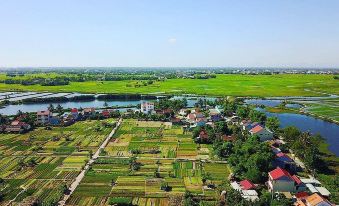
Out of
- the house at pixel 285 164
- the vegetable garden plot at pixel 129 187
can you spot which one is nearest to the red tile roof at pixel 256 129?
the house at pixel 285 164

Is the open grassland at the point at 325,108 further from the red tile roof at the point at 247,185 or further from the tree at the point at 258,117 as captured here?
the red tile roof at the point at 247,185

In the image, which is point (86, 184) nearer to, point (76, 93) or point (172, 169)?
point (172, 169)

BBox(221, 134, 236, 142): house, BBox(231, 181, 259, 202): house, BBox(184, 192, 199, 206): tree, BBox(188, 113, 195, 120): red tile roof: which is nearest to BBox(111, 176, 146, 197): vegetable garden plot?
BBox(184, 192, 199, 206): tree

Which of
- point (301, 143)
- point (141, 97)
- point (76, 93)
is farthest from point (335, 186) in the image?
point (76, 93)

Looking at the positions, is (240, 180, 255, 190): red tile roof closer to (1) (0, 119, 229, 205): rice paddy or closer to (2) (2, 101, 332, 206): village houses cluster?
(2) (2, 101, 332, 206): village houses cluster

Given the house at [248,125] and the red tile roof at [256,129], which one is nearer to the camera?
the red tile roof at [256,129]

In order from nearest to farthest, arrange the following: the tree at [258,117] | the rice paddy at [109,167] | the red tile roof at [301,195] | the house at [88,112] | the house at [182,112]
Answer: the red tile roof at [301,195]
the rice paddy at [109,167]
the tree at [258,117]
the house at [88,112]
the house at [182,112]

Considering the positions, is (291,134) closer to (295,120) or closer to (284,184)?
(284,184)

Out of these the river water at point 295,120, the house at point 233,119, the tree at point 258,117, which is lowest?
the river water at point 295,120
